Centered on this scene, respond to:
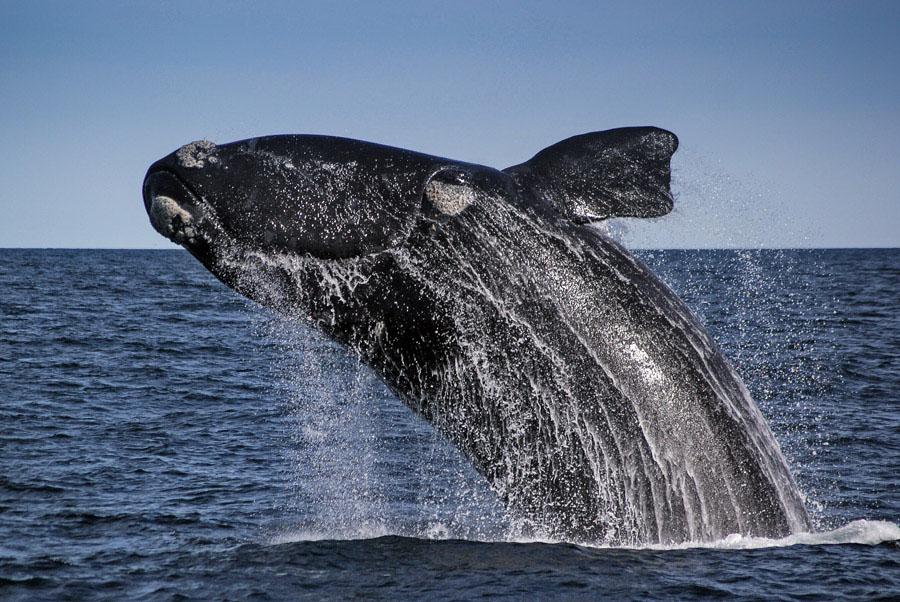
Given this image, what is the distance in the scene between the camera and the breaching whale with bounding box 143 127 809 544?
8.97 m

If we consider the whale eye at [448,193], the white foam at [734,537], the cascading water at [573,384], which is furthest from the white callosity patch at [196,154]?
the white foam at [734,537]

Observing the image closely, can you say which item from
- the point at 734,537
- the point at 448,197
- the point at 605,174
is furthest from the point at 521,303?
the point at 734,537

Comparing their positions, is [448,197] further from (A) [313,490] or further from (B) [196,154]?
(A) [313,490]

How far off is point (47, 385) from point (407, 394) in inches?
678

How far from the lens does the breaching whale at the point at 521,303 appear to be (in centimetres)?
897

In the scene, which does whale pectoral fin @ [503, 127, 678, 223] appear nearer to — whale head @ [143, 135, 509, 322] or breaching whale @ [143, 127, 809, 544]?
breaching whale @ [143, 127, 809, 544]

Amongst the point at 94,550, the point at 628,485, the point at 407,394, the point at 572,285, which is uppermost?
the point at 572,285

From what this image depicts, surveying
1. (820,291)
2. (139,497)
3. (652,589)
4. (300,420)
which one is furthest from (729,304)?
(652,589)

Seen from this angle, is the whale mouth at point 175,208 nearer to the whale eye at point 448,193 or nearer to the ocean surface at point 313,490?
the ocean surface at point 313,490

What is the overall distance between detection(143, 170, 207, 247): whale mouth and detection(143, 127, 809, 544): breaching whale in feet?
0.04

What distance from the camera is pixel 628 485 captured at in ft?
31.5

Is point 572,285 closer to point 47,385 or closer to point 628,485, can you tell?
point 628,485

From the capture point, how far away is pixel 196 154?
904cm

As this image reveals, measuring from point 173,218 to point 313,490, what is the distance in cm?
692
